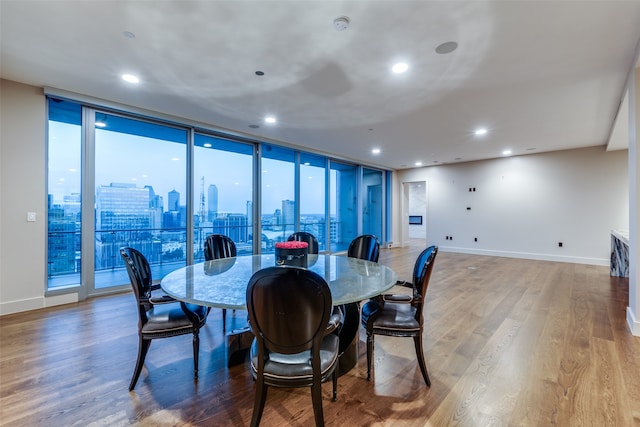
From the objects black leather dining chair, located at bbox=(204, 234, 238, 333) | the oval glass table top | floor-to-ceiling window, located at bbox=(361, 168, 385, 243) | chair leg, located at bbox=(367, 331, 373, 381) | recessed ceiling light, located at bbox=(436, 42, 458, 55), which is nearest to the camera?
the oval glass table top

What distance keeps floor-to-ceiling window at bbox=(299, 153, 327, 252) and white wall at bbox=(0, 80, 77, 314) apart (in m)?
4.49

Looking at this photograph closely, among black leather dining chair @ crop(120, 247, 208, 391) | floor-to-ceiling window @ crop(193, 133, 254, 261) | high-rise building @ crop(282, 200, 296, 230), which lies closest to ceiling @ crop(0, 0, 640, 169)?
floor-to-ceiling window @ crop(193, 133, 254, 261)

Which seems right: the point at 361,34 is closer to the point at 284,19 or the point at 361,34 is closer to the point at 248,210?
the point at 284,19

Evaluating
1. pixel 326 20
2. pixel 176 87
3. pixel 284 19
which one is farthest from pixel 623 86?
pixel 176 87

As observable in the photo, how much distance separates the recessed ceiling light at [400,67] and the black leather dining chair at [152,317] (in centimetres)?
289

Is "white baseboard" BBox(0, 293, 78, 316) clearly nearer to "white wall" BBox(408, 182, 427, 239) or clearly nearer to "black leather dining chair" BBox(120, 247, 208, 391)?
"black leather dining chair" BBox(120, 247, 208, 391)

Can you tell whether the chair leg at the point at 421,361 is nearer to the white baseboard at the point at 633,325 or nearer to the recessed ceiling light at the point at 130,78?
the white baseboard at the point at 633,325

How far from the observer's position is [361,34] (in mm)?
2354

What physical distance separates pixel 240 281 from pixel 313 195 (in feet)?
17.3

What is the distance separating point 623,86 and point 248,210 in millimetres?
5820

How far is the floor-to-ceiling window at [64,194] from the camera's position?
371cm

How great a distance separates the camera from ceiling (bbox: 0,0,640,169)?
2117 mm

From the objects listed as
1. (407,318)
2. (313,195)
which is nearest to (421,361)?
(407,318)

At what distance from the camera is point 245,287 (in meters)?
1.95
